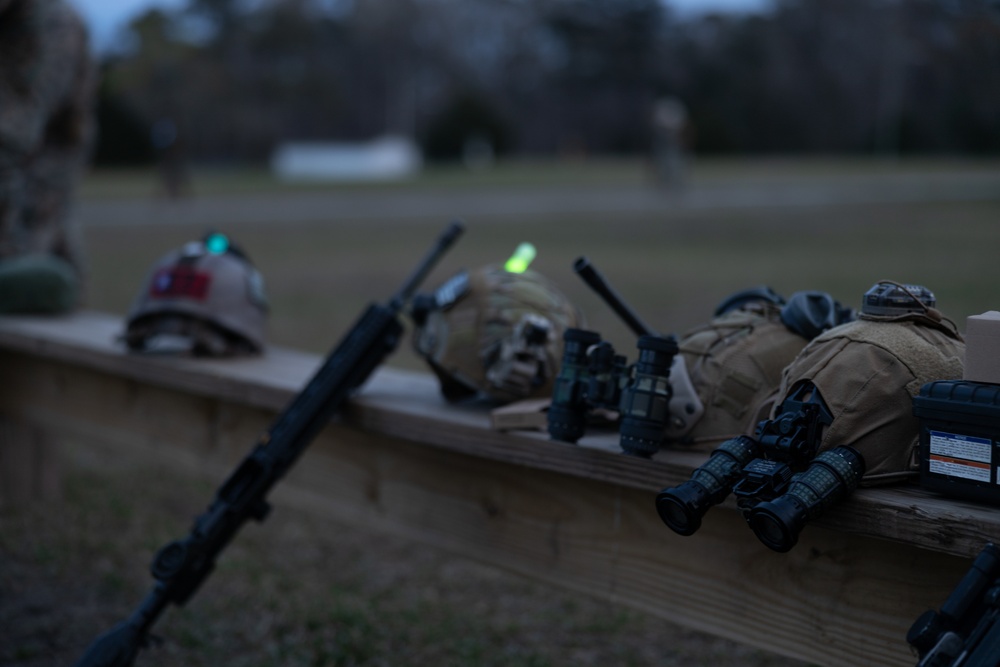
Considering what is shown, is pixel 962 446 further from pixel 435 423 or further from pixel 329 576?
pixel 329 576

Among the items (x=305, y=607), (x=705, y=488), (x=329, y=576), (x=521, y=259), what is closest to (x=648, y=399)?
(x=705, y=488)

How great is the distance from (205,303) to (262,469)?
965mm

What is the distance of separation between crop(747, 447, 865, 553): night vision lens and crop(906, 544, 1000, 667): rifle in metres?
0.23

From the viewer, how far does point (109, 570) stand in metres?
4.05

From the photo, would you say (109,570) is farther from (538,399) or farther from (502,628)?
(538,399)

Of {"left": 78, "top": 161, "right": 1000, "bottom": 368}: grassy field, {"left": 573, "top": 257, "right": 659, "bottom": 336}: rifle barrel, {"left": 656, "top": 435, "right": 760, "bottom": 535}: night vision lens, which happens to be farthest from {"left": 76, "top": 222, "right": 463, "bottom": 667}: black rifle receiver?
{"left": 78, "top": 161, "right": 1000, "bottom": 368}: grassy field

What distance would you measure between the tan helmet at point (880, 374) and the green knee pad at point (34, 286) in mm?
3656

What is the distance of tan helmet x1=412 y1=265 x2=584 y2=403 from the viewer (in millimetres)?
2713

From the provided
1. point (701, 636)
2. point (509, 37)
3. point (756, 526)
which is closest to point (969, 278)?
point (701, 636)

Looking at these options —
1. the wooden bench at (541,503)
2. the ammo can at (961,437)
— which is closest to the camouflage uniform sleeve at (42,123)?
the wooden bench at (541,503)

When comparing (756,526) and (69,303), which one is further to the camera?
(69,303)

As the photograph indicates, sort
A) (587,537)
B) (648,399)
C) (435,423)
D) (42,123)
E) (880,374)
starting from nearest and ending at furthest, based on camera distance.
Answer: (880,374) < (648,399) < (587,537) < (435,423) < (42,123)

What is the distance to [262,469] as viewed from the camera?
2.73m

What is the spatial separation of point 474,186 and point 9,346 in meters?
26.7
